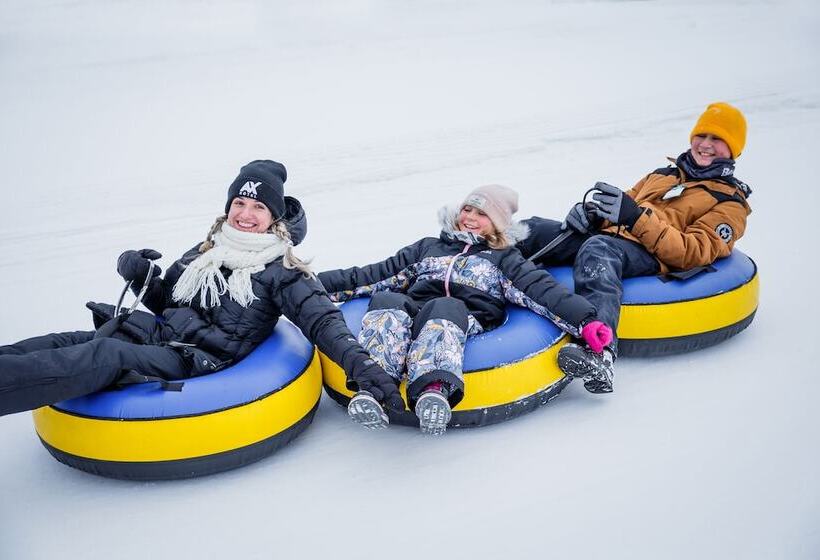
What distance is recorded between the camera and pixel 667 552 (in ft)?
8.77

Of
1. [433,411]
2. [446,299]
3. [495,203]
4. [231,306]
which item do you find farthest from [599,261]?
[231,306]

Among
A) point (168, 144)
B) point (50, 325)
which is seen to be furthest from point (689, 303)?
point (168, 144)

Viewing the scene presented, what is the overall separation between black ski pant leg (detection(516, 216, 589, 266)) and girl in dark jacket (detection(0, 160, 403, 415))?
132cm

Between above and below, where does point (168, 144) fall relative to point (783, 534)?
above

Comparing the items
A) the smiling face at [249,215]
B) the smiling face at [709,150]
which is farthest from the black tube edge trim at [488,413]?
the smiling face at [709,150]

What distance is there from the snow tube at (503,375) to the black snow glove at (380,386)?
9.2 inches

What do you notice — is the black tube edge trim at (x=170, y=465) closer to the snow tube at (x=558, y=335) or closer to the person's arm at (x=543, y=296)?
the snow tube at (x=558, y=335)

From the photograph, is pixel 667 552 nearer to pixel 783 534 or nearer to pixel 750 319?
pixel 783 534

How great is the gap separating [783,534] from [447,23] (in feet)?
38.1

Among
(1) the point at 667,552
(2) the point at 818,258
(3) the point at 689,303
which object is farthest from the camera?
(2) the point at 818,258

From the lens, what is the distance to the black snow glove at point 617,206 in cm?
387

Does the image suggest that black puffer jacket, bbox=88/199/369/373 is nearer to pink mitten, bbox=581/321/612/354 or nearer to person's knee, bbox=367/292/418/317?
person's knee, bbox=367/292/418/317

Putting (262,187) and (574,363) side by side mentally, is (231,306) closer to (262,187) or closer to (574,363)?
(262,187)

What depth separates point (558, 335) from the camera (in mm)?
3496
